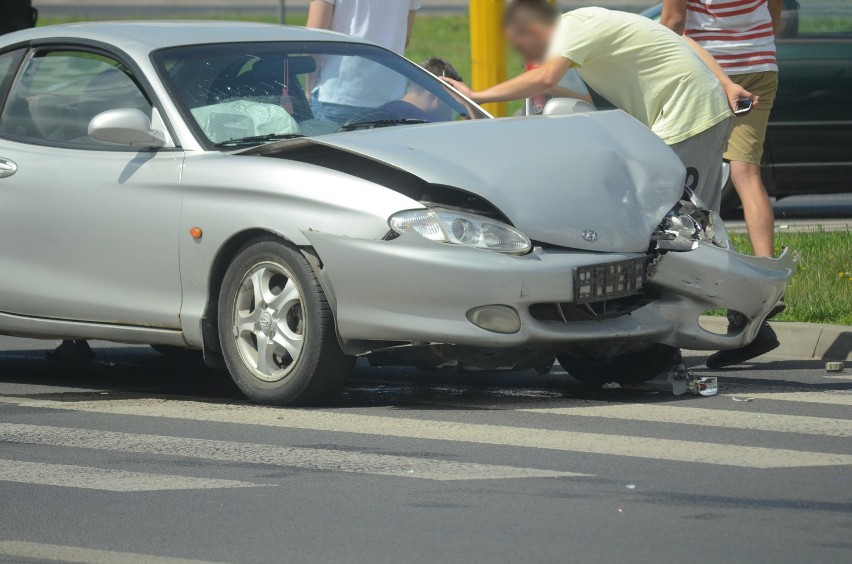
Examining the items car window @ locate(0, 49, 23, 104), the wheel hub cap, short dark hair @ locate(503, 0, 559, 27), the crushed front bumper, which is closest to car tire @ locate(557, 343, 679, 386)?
the crushed front bumper

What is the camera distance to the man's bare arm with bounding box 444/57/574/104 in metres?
8.27

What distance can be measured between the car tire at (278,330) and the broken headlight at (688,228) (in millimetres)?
1332

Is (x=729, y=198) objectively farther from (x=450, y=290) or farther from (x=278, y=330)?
(x=450, y=290)

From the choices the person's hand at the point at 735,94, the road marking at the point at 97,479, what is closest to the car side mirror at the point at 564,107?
the person's hand at the point at 735,94

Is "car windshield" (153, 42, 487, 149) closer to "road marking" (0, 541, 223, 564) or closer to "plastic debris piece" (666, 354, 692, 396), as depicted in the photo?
"plastic debris piece" (666, 354, 692, 396)

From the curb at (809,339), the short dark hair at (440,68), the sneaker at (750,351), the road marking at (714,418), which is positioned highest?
the short dark hair at (440,68)

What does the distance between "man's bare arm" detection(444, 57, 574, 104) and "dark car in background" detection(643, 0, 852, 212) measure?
4.78 metres

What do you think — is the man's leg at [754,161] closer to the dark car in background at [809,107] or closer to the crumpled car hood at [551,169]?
the crumpled car hood at [551,169]

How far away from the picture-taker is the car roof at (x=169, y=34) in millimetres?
7824

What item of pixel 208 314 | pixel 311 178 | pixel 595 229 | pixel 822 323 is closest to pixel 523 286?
pixel 595 229

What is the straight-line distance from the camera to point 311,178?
22.3ft

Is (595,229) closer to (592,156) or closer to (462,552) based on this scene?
(592,156)

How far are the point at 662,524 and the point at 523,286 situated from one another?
6.05 ft

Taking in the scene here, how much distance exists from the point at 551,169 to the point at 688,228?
2.29 ft
